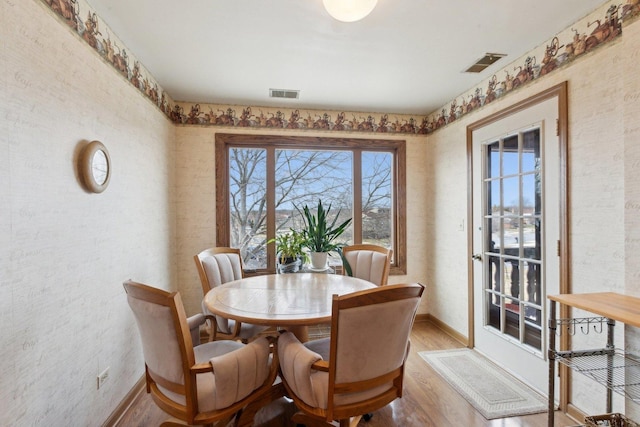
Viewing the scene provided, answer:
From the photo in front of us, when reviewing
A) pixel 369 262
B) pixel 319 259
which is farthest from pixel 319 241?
pixel 369 262

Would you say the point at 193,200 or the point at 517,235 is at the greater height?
the point at 193,200

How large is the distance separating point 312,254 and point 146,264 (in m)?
1.41

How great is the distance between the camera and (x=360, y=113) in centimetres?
344

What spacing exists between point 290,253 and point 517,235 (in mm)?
1948

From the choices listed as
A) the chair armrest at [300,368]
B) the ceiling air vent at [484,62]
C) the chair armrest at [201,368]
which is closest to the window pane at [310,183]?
the ceiling air vent at [484,62]

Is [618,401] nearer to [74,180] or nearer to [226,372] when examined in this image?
[226,372]

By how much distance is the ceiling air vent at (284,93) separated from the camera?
285 centimetres

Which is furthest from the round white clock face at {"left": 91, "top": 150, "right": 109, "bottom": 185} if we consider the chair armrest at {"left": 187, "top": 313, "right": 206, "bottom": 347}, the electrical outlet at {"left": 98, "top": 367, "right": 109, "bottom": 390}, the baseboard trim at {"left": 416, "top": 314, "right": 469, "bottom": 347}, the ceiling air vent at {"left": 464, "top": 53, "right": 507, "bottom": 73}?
the baseboard trim at {"left": 416, "top": 314, "right": 469, "bottom": 347}

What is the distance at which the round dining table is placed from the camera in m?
1.53

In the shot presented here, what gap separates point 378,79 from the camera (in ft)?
8.55

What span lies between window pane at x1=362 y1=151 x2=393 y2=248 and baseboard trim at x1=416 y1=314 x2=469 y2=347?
0.92m

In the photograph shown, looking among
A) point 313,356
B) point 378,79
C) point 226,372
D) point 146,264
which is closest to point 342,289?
point 313,356

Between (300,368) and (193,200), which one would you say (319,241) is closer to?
(193,200)

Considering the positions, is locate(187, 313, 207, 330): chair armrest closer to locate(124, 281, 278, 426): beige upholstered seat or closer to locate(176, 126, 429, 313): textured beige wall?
locate(124, 281, 278, 426): beige upholstered seat
